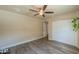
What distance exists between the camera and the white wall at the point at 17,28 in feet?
5.24

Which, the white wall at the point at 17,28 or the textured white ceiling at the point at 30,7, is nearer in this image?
the textured white ceiling at the point at 30,7

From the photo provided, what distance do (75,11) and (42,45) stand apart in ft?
2.75

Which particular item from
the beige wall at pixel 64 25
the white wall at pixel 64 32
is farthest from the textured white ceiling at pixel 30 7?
the white wall at pixel 64 32

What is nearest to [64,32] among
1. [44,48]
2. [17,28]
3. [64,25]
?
[64,25]

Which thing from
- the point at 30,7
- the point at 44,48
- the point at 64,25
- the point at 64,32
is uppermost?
the point at 30,7

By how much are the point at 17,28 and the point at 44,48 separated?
63 cm

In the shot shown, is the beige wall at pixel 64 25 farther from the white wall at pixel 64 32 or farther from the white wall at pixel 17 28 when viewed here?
the white wall at pixel 17 28

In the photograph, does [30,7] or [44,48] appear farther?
[44,48]

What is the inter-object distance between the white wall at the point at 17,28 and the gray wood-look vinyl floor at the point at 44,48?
0.10 m

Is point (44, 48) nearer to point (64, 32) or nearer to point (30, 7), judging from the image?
point (64, 32)

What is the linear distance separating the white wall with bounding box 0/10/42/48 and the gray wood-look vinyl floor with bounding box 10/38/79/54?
0.10 meters

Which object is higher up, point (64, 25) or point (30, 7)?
point (30, 7)

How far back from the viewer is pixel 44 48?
64.9 inches

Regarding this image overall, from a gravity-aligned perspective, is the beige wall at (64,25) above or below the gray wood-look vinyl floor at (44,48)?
above
